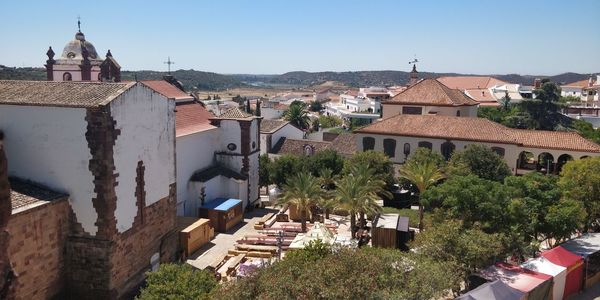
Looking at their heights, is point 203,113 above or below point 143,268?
above

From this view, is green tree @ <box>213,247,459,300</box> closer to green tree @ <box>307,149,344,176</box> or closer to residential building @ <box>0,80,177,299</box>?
residential building @ <box>0,80,177,299</box>

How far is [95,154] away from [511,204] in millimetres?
17496

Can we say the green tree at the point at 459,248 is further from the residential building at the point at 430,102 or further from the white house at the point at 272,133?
the white house at the point at 272,133

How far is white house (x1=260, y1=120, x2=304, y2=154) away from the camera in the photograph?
52688 millimetres

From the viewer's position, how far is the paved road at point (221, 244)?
2494 centimetres

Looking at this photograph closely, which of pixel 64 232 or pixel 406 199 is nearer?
pixel 64 232

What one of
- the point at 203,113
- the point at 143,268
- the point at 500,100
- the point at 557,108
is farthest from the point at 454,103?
the point at 500,100

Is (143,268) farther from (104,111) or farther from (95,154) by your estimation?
(104,111)

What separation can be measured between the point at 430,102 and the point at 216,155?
1050 inches

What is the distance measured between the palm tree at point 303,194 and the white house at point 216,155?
14.7 ft

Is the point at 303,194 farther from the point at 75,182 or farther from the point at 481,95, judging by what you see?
the point at 481,95

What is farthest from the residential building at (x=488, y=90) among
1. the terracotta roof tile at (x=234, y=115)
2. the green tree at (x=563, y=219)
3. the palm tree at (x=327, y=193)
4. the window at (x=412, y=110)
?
the green tree at (x=563, y=219)

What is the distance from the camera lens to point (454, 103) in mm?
50906

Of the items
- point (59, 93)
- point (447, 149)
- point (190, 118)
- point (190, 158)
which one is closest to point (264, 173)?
point (190, 118)
